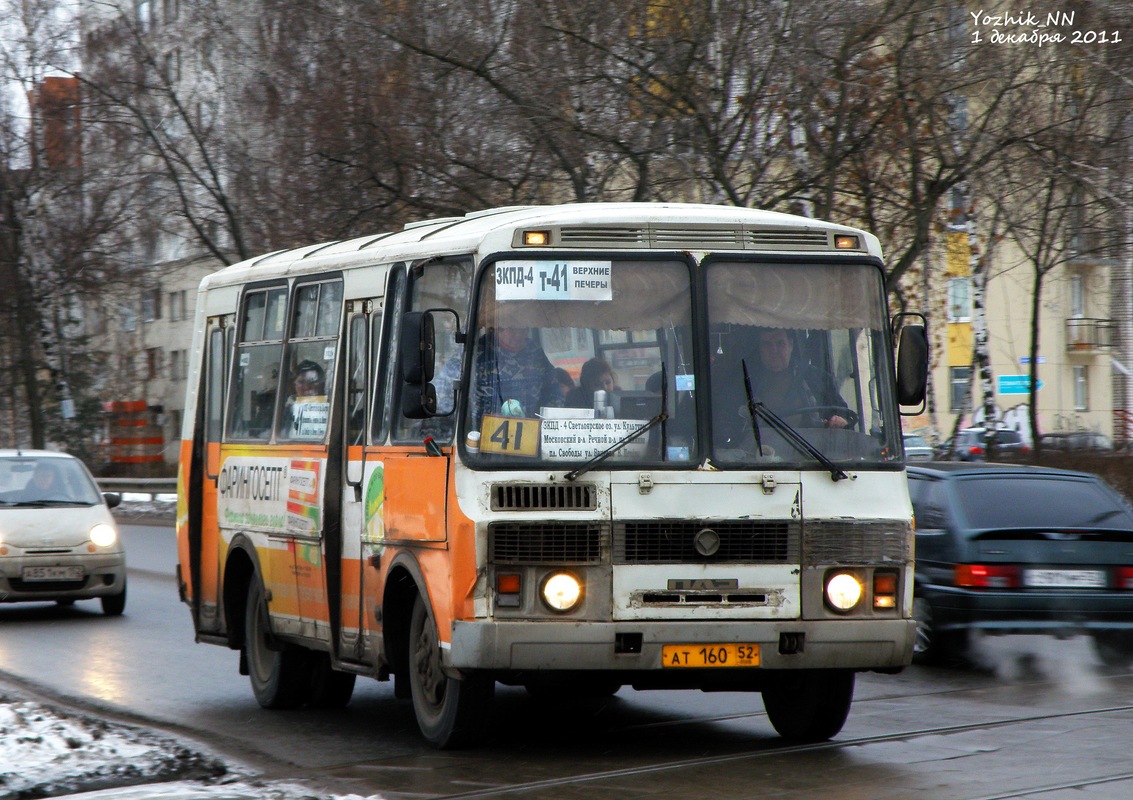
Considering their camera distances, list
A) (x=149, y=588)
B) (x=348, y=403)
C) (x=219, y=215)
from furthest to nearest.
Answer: (x=219, y=215) → (x=149, y=588) → (x=348, y=403)

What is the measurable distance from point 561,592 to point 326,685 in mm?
3404

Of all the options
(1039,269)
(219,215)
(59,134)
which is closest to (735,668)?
(1039,269)

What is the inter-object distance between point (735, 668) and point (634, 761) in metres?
0.73

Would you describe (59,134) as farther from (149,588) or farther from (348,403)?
(348,403)

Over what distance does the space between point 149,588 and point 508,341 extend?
1361 cm

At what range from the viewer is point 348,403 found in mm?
9703

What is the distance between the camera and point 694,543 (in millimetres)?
8016

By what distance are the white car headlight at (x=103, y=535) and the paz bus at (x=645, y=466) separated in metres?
9.00

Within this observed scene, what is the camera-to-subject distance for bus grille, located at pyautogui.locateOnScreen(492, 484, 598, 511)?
7.92 m

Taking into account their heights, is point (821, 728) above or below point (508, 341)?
below

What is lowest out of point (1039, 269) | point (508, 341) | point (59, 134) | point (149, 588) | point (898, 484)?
point (149, 588)

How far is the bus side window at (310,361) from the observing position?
10023 mm

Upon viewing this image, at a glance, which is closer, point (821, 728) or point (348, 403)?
point (821, 728)

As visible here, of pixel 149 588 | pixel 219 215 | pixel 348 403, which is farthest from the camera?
pixel 219 215
